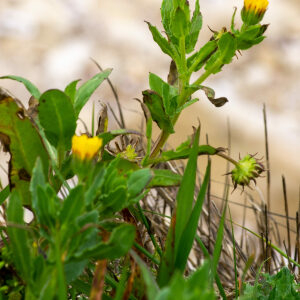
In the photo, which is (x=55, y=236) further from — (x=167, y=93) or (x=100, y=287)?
(x=167, y=93)

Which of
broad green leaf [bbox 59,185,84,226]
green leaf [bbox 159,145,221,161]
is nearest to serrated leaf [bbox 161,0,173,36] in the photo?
green leaf [bbox 159,145,221,161]

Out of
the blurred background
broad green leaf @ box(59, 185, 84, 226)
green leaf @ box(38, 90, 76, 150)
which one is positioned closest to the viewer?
Result: broad green leaf @ box(59, 185, 84, 226)

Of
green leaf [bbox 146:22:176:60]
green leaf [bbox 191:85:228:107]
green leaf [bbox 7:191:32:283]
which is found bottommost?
green leaf [bbox 7:191:32:283]

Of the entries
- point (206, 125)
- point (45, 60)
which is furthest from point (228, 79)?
point (45, 60)

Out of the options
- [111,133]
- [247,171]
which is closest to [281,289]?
[247,171]

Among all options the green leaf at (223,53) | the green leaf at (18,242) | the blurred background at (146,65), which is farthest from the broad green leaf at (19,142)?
the blurred background at (146,65)

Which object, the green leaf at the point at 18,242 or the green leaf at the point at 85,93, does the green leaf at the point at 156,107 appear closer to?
the green leaf at the point at 85,93

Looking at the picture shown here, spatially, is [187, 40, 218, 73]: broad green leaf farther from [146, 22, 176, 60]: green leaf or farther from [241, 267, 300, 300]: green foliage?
[241, 267, 300, 300]: green foliage
